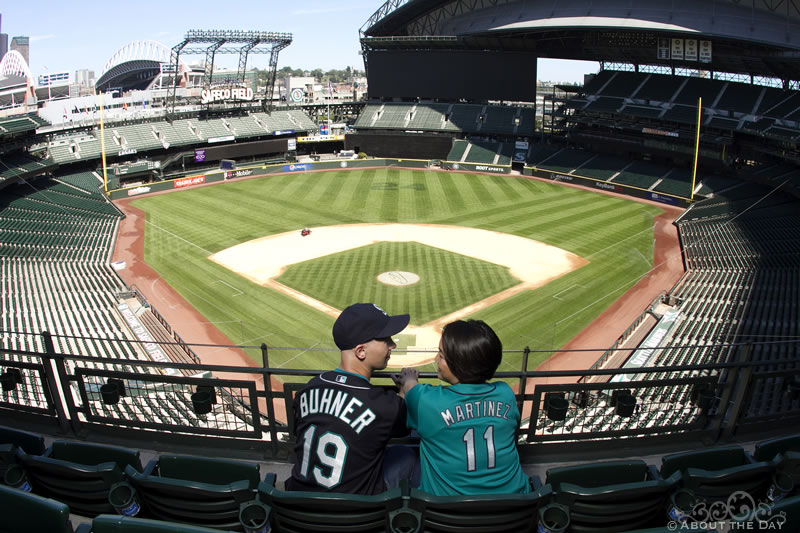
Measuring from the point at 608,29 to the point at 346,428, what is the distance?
64.2 metres

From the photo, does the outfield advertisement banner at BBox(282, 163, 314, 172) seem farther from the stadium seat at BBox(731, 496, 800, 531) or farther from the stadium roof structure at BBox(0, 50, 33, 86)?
the stadium seat at BBox(731, 496, 800, 531)

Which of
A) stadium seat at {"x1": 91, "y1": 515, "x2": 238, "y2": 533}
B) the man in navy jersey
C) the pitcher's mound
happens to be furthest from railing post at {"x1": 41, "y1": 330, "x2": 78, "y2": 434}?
the pitcher's mound

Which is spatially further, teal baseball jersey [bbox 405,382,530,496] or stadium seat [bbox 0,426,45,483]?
stadium seat [bbox 0,426,45,483]

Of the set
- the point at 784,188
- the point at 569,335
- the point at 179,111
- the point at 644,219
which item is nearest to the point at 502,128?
the point at 644,219

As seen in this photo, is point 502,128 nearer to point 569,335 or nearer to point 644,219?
point 644,219

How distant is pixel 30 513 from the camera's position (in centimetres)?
422

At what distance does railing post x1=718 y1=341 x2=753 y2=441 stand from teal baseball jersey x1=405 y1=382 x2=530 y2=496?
3200 mm

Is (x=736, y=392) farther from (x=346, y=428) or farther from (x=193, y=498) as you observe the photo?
(x=193, y=498)

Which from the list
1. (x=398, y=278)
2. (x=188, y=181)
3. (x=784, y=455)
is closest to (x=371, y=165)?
(x=188, y=181)

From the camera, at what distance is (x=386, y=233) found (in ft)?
145

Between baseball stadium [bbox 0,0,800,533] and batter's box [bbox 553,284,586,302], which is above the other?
baseball stadium [bbox 0,0,800,533]

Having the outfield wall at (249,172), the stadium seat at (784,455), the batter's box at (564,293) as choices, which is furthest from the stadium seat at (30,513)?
the outfield wall at (249,172)

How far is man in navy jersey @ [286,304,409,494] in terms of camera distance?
15.2 feet

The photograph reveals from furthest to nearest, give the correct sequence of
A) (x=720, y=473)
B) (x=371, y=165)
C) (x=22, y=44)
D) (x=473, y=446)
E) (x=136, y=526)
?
(x=22, y=44) → (x=371, y=165) → (x=720, y=473) → (x=473, y=446) → (x=136, y=526)
